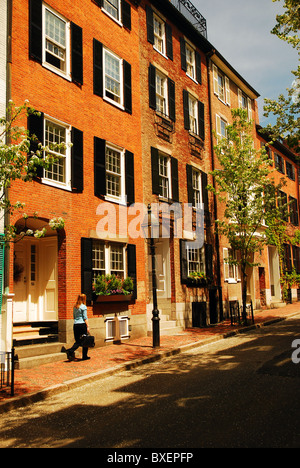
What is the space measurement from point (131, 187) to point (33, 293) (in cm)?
528

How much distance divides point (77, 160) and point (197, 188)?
29.1 ft

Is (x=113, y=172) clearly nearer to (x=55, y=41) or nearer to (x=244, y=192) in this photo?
(x=55, y=41)

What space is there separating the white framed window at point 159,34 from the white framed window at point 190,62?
7.41 ft

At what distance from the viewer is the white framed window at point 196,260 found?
19.0 m

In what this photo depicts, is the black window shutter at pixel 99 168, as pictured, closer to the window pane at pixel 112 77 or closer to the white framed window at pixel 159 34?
the window pane at pixel 112 77

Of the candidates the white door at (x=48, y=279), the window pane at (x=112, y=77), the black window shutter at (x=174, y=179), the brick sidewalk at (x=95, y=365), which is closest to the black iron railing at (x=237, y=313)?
the brick sidewalk at (x=95, y=365)

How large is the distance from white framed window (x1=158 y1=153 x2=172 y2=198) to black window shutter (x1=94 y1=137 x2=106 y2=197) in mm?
4047

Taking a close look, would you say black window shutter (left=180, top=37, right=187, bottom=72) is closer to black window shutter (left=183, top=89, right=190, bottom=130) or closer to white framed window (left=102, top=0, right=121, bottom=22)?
black window shutter (left=183, top=89, right=190, bottom=130)

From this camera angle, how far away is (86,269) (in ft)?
41.7

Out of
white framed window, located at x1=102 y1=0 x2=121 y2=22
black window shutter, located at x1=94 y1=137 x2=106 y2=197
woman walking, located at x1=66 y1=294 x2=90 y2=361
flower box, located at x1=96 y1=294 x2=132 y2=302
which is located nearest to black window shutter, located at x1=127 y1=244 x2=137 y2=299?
flower box, located at x1=96 y1=294 x2=132 y2=302

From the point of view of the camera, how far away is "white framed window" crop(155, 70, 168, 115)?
18.5 metres

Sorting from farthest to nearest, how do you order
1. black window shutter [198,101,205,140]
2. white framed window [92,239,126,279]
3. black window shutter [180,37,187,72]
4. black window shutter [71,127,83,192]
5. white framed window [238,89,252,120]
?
white framed window [238,89,252,120], black window shutter [198,101,205,140], black window shutter [180,37,187,72], white framed window [92,239,126,279], black window shutter [71,127,83,192]
